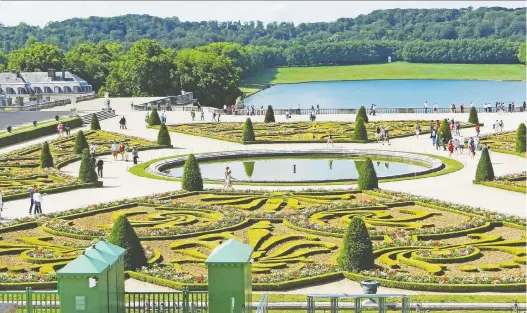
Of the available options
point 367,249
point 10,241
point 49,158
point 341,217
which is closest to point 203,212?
point 341,217

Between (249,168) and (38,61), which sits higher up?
(38,61)

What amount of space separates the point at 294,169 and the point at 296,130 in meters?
14.4

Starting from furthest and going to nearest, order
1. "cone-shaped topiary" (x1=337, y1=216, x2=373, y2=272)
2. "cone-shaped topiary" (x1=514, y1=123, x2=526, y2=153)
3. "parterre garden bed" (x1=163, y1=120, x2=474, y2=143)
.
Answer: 1. "parterre garden bed" (x1=163, y1=120, x2=474, y2=143)
2. "cone-shaped topiary" (x1=514, y1=123, x2=526, y2=153)
3. "cone-shaped topiary" (x1=337, y1=216, x2=373, y2=272)

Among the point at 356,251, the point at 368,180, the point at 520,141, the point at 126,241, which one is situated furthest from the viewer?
the point at 520,141

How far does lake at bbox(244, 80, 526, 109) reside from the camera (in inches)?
4594

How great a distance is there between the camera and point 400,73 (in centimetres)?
18875

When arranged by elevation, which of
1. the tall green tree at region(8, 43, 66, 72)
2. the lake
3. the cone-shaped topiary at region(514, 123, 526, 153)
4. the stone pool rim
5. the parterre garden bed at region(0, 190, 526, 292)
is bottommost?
the lake

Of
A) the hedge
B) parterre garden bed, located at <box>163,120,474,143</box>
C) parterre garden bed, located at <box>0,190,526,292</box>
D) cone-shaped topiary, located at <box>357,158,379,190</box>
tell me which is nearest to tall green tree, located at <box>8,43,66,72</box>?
the hedge

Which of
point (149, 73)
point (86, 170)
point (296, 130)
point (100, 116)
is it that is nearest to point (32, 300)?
point (86, 170)

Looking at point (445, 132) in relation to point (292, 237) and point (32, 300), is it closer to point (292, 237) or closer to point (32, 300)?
point (292, 237)

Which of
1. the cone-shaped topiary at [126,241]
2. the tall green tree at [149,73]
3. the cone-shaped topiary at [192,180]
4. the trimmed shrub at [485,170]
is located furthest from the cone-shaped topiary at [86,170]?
the tall green tree at [149,73]

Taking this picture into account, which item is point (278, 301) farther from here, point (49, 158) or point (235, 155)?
point (235, 155)

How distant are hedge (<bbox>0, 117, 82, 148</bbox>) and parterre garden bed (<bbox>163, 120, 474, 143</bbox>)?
6.45m

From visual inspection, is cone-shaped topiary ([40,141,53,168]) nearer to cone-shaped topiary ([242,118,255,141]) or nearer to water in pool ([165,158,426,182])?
water in pool ([165,158,426,182])
